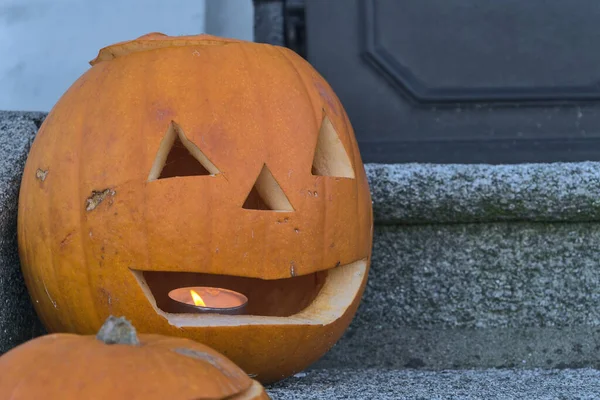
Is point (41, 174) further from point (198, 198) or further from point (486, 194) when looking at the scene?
point (486, 194)

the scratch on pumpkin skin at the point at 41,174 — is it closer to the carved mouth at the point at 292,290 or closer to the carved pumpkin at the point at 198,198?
the carved pumpkin at the point at 198,198

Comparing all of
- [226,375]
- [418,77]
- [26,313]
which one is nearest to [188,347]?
[226,375]

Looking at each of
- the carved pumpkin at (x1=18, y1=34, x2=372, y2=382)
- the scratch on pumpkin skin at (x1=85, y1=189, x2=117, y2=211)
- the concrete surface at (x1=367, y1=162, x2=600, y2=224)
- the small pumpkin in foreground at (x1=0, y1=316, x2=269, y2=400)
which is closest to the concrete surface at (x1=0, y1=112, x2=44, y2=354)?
the carved pumpkin at (x1=18, y1=34, x2=372, y2=382)

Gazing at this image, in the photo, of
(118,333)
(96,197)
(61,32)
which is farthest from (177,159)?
(61,32)

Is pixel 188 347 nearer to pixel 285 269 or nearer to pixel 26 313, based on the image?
pixel 285 269

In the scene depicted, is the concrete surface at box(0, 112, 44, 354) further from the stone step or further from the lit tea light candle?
the lit tea light candle

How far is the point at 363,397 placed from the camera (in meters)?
0.98

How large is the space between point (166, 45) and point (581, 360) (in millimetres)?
1006

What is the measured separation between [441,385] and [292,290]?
11.8 inches

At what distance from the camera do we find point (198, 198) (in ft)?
3.38

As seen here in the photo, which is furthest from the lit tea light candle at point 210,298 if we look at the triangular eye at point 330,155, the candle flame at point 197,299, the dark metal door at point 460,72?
the dark metal door at point 460,72

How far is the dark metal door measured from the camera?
1.67 meters

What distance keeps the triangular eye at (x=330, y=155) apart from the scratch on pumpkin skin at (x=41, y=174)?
Result: 434mm

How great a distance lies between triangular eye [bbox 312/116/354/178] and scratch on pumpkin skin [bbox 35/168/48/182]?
434 millimetres
